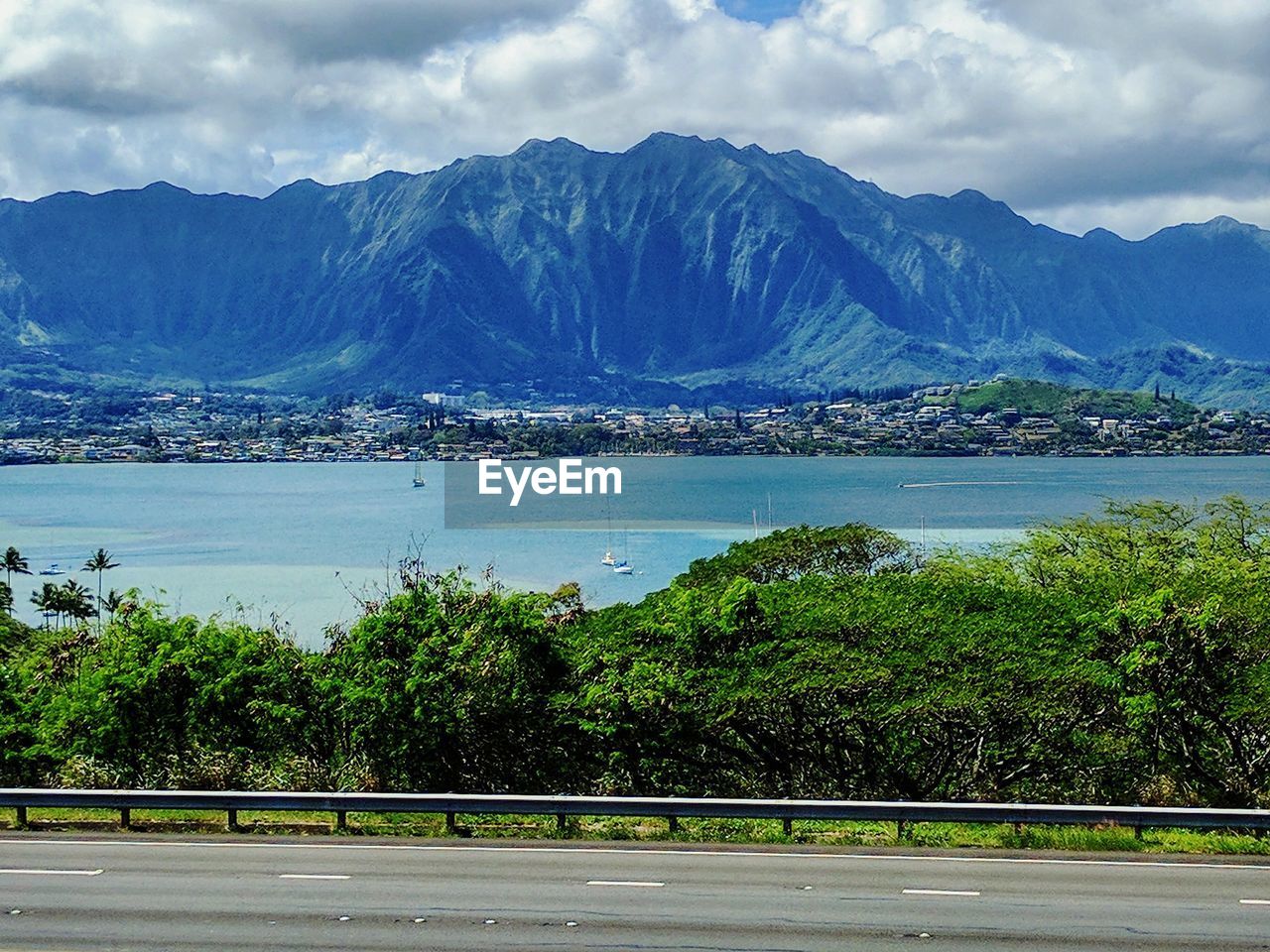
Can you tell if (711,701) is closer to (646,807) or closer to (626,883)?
(646,807)

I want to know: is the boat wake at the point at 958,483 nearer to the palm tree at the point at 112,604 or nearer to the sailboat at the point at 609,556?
the sailboat at the point at 609,556

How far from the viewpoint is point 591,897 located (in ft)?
46.9

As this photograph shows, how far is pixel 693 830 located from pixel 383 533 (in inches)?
5118

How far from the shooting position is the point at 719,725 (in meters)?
20.9

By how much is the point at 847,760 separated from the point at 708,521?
4964 inches

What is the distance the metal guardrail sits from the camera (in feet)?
55.0

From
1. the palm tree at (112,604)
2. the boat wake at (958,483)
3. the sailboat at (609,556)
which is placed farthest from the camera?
the boat wake at (958,483)

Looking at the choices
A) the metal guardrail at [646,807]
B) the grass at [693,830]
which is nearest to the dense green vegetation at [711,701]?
the grass at [693,830]

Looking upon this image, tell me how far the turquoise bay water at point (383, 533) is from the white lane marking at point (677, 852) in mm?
61250

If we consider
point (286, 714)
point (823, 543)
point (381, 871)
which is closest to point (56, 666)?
point (286, 714)

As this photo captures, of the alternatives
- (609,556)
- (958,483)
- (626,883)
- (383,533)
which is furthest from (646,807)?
(958,483)

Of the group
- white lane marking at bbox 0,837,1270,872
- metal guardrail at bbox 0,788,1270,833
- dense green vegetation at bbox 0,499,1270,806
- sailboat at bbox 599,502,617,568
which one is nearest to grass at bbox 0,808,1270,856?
metal guardrail at bbox 0,788,1270,833

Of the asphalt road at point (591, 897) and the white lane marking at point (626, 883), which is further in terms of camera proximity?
the white lane marking at point (626, 883)

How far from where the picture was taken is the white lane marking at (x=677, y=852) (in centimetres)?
1603
